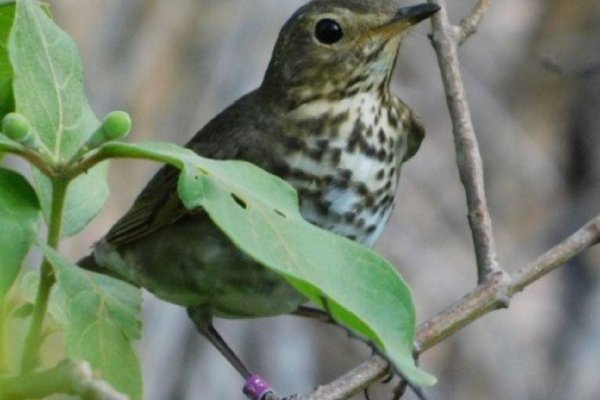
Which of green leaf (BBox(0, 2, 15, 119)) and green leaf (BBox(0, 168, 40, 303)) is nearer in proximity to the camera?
green leaf (BBox(0, 168, 40, 303))

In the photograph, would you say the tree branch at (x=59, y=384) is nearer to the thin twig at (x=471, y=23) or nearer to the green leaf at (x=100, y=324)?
the green leaf at (x=100, y=324)

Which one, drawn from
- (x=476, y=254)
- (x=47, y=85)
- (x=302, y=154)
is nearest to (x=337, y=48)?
(x=302, y=154)

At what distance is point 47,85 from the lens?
1.28 meters

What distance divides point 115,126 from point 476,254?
36.3 inches

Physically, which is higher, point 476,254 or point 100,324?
point 100,324

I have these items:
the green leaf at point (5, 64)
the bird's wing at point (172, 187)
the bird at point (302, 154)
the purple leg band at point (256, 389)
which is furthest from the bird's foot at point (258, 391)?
the green leaf at point (5, 64)

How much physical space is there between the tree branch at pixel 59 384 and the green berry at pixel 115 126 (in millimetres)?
211

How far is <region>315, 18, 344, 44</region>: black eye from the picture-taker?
293 cm

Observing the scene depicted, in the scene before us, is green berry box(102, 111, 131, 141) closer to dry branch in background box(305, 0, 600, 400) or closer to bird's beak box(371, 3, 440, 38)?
dry branch in background box(305, 0, 600, 400)

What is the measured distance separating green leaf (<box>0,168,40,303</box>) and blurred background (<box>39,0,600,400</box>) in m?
3.24

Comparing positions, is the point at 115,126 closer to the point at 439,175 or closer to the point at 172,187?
the point at 172,187

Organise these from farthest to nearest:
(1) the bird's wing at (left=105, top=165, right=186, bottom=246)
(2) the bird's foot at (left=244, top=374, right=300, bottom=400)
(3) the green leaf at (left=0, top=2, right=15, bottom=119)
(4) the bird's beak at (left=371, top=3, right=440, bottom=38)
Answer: (1) the bird's wing at (left=105, top=165, right=186, bottom=246)
(2) the bird's foot at (left=244, top=374, right=300, bottom=400)
(4) the bird's beak at (left=371, top=3, right=440, bottom=38)
(3) the green leaf at (left=0, top=2, right=15, bottom=119)

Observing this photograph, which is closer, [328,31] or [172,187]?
[328,31]

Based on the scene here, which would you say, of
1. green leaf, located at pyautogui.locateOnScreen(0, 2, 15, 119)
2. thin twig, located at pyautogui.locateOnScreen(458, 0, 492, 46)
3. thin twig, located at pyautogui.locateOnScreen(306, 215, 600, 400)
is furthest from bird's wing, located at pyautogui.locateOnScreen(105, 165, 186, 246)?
green leaf, located at pyautogui.locateOnScreen(0, 2, 15, 119)
